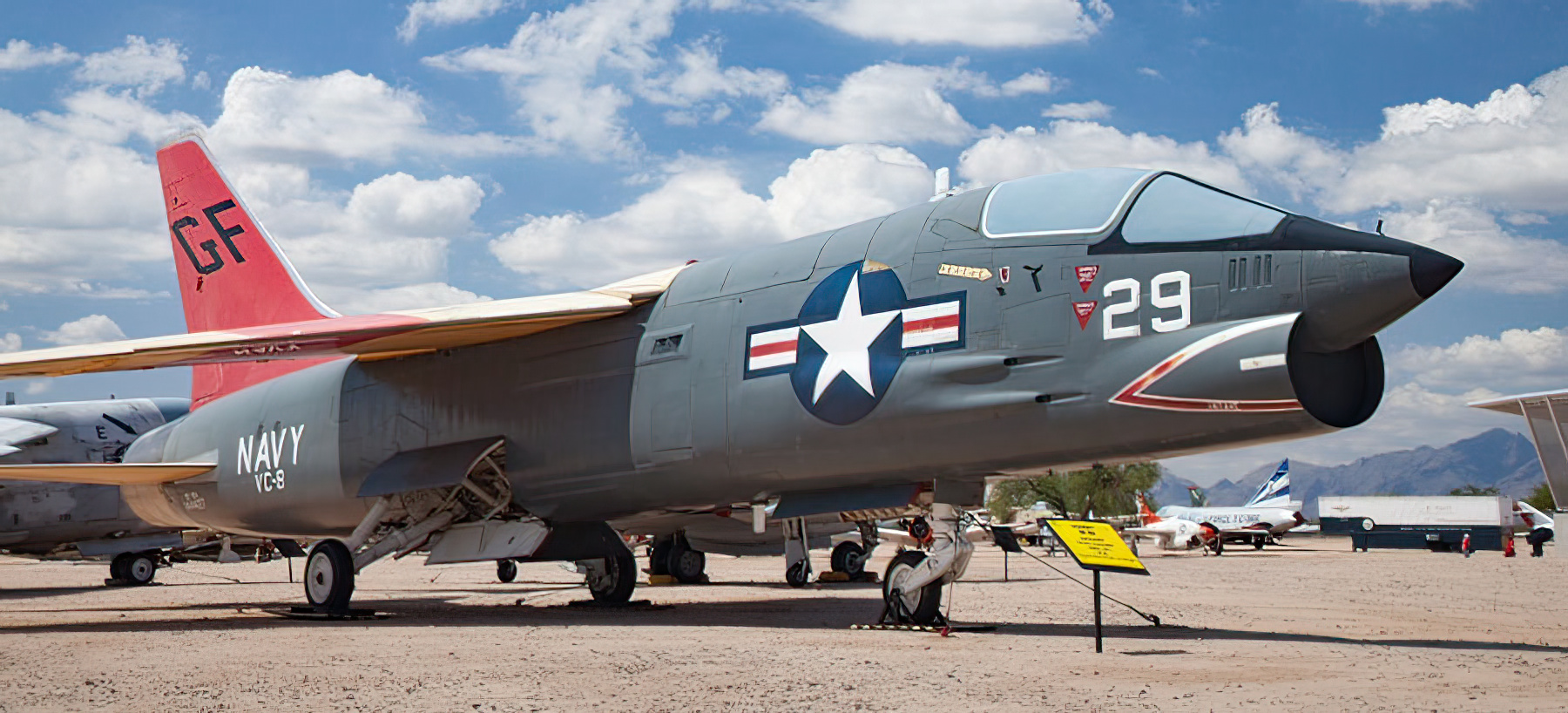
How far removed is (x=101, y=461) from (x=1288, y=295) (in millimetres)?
23226

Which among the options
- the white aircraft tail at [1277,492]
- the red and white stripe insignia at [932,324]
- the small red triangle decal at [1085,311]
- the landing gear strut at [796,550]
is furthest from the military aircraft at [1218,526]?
the small red triangle decal at [1085,311]

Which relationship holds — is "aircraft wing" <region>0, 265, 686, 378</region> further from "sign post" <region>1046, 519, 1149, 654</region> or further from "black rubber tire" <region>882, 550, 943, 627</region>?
"sign post" <region>1046, 519, 1149, 654</region>

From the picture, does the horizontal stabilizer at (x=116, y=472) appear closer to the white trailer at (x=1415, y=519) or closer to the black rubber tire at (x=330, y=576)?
the black rubber tire at (x=330, y=576)

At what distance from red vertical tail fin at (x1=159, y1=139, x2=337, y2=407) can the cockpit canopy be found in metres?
10.1

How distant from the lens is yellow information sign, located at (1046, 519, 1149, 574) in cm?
902

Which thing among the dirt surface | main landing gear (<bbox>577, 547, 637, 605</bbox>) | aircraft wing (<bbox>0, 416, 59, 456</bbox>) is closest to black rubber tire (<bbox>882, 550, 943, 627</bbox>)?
the dirt surface

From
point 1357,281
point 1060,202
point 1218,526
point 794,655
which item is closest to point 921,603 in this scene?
point 794,655

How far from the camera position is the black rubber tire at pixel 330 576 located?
1366 centimetres

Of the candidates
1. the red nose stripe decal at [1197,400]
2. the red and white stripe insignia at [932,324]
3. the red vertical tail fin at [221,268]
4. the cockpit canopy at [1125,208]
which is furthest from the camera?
the red vertical tail fin at [221,268]

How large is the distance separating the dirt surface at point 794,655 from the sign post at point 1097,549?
51 cm

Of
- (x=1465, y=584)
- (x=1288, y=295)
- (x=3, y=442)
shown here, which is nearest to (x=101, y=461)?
(x=3, y=442)

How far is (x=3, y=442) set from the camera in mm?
22922

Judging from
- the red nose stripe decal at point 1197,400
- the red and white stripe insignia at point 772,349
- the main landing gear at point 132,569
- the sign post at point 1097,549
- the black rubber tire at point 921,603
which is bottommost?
the main landing gear at point 132,569

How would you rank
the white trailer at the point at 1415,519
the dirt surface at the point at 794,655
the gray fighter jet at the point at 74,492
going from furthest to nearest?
the white trailer at the point at 1415,519, the gray fighter jet at the point at 74,492, the dirt surface at the point at 794,655
